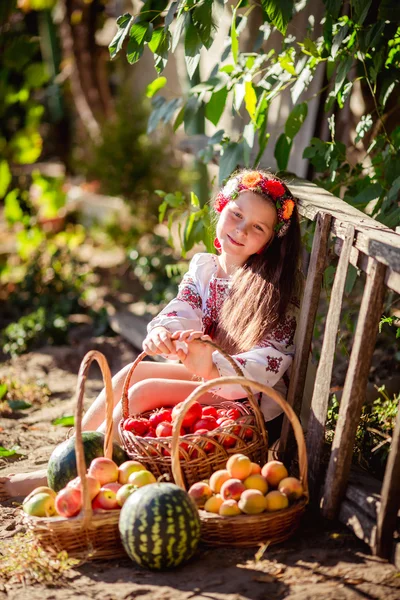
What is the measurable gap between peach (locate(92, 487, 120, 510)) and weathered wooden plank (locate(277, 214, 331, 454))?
774 mm

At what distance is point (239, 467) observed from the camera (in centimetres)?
256

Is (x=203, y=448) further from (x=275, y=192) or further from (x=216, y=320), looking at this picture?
(x=275, y=192)

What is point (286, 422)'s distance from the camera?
2.95m

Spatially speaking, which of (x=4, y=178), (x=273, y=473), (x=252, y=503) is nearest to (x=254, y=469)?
(x=273, y=473)

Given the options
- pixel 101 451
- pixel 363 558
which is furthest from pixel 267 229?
pixel 363 558

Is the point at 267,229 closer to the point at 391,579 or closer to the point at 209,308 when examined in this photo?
the point at 209,308

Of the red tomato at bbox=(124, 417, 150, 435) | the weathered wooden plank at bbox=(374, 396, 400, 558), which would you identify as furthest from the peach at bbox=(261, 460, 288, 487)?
the red tomato at bbox=(124, 417, 150, 435)

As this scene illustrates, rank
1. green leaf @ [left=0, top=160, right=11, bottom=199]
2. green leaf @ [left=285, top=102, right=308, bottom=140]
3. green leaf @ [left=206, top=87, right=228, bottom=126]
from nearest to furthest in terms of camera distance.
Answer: green leaf @ [left=285, top=102, right=308, bottom=140]
green leaf @ [left=206, top=87, right=228, bottom=126]
green leaf @ [left=0, top=160, right=11, bottom=199]

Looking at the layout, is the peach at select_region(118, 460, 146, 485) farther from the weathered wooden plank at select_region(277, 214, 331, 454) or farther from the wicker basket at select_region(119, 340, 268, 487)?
the weathered wooden plank at select_region(277, 214, 331, 454)

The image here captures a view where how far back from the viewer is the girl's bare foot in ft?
9.96

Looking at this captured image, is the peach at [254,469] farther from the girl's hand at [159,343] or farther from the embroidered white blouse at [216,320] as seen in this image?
the girl's hand at [159,343]

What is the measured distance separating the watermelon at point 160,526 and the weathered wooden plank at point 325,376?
0.58 metres

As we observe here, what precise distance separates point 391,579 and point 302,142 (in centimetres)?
311

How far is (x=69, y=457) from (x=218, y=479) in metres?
0.59
